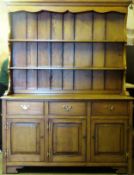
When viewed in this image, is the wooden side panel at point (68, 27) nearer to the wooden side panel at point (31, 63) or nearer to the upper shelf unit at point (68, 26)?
the upper shelf unit at point (68, 26)

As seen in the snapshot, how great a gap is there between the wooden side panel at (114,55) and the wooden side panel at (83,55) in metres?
0.22

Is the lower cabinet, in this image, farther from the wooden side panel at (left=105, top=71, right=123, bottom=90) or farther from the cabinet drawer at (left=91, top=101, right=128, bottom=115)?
the wooden side panel at (left=105, top=71, right=123, bottom=90)

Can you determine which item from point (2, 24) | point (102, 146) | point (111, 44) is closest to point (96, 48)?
point (111, 44)

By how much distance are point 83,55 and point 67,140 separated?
1055 mm

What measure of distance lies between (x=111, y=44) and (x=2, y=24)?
1620mm

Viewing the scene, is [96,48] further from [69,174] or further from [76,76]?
[69,174]

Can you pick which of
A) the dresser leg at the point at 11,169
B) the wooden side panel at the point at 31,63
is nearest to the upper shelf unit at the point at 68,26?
the wooden side panel at the point at 31,63

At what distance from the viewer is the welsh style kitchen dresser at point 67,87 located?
3.72 m

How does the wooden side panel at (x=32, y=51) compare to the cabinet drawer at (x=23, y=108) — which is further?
the wooden side panel at (x=32, y=51)

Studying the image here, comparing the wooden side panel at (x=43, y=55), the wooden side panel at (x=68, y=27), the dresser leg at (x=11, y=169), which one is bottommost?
the dresser leg at (x=11, y=169)

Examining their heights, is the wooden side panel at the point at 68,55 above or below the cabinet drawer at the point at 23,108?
above

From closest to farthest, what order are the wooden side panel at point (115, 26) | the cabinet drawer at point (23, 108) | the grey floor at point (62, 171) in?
the cabinet drawer at point (23, 108) → the grey floor at point (62, 171) → the wooden side panel at point (115, 26)

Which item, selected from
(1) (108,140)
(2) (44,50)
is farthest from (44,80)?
(1) (108,140)

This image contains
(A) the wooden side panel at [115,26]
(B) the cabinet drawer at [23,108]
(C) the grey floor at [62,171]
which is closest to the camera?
(B) the cabinet drawer at [23,108]
